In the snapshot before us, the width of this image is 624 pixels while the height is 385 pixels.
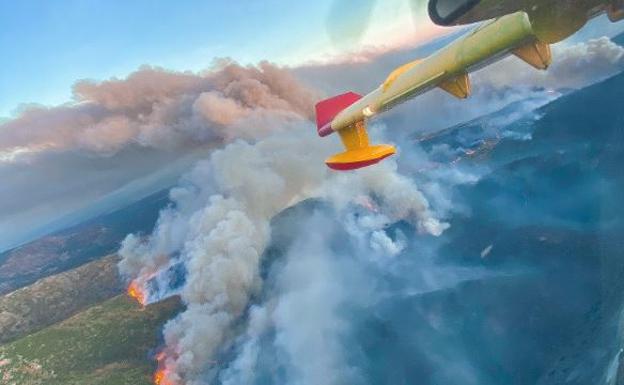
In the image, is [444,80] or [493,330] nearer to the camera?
[444,80]

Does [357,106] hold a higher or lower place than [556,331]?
higher

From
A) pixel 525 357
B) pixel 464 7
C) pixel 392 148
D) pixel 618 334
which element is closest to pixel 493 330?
pixel 525 357

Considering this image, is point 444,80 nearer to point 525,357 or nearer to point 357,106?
point 357,106

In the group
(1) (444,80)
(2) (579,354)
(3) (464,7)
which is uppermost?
(3) (464,7)

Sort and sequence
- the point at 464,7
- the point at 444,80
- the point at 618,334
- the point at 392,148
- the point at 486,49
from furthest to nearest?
the point at 618,334, the point at 392,148, the point at 444,80, the point at 486,49, the point at 464,7

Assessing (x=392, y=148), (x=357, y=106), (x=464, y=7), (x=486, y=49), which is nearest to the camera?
(x=464, y=7)

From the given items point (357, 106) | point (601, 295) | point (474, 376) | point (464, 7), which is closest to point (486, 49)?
point (464, 7)

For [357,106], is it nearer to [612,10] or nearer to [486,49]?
[486,49]
